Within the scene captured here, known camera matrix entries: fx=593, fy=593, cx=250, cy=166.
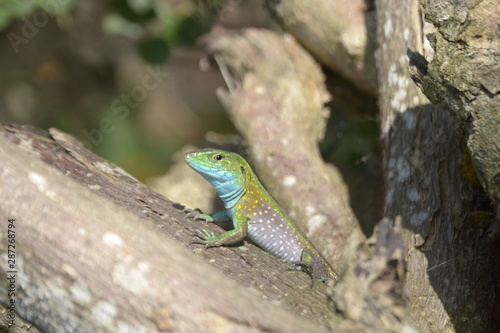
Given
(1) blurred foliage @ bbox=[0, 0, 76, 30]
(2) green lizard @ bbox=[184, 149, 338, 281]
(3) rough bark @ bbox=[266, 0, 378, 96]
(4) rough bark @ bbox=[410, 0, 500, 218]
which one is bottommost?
(2) green lizard @ bbox=[184, 149, 338, 281]

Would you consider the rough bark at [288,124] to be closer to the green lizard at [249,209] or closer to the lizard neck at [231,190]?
the green lizard at [249,209]

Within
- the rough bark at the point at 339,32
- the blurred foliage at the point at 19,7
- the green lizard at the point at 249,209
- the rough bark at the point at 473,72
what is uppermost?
the rough bark at the point at 473,72

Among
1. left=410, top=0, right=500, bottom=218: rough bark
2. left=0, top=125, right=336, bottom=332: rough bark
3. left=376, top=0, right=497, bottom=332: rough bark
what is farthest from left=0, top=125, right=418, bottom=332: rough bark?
left=376, top=0, right=497, bottom=332: rough bark

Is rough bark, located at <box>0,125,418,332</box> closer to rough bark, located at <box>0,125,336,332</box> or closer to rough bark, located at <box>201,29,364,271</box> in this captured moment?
rough bark, located at <box>0,125,336,332</box>

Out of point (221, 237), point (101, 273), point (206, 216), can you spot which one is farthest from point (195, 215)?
point (101, 273)

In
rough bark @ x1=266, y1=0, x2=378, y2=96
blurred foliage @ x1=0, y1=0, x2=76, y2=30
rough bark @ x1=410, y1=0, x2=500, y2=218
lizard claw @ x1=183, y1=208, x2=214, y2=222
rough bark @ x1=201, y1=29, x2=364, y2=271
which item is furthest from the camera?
blurred foliage @ x1=0, y1=0, x2=76, y2=30

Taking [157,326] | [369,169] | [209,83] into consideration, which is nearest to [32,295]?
[157,326]

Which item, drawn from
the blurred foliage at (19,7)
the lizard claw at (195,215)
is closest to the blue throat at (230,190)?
the lizard claw at (195,215)
